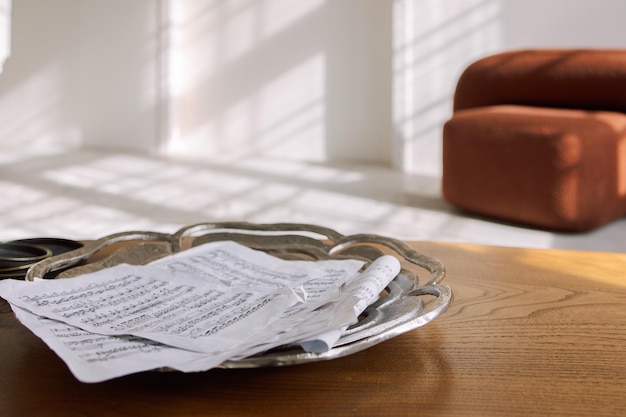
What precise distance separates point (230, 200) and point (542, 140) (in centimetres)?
136

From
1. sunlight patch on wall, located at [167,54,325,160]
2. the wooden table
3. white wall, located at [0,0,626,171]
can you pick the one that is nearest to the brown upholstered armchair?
white wall, located at [0,0,626,171]

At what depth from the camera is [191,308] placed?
2.26 ft

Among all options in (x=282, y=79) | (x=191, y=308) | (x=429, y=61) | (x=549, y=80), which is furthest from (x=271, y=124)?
(x=191, y=308)

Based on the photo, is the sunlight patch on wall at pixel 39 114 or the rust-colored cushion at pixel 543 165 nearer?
the rust-colored cushion at pixel 543 165

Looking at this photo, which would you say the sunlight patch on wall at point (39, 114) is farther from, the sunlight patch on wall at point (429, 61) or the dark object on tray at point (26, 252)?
the dark object on tray at point (26, 252)

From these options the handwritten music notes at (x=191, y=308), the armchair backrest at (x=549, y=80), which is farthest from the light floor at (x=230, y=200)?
the handwritten music notes at (x=191, y=308)

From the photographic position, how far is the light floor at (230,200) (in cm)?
280

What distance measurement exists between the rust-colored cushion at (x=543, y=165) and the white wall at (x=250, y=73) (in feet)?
4.40

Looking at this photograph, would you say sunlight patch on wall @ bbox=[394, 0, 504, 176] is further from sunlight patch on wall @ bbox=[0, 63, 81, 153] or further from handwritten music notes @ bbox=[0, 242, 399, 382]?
handwritten music notes @ bbox=[0, 242, 399, 382]

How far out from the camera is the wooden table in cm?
54

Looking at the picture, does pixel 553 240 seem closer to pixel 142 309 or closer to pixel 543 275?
pixel 543 275

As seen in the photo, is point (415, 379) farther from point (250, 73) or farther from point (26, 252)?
point (250, 73)

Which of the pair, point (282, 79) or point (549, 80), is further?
point (282, 79)

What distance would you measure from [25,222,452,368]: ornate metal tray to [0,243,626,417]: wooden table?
0.03 metres
